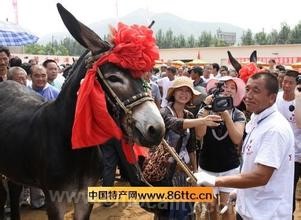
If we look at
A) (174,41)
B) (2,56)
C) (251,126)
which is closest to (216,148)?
(251,126)

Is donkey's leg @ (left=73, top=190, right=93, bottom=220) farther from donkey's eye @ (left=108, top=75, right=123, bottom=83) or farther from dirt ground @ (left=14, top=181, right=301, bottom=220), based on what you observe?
dirt ground @ (left=14, top=181, right=301, bottom=220)

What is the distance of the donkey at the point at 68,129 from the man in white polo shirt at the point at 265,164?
0.62m

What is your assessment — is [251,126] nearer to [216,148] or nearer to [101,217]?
[216,148]

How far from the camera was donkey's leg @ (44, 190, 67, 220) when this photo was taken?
123 inches

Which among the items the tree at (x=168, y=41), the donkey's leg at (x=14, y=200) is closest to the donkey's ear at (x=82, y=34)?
the donkey's leg at (x=14, y=200)

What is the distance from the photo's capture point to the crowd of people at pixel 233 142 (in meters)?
2.54

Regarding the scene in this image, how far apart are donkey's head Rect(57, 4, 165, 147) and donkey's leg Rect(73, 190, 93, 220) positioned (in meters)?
0.81

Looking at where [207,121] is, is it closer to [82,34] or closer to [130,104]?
[130,104]

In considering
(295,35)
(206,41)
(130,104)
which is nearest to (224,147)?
(130,104)

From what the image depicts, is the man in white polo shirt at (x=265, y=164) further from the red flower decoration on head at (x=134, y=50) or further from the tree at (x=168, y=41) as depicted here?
the tree at (x=168, y=41)

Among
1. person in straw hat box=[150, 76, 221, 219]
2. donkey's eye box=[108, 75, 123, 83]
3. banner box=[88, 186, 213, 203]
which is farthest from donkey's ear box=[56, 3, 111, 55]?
person in straw hat box=[150, 76, 221, 219]

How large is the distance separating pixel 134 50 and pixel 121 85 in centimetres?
26

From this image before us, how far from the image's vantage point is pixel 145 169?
3.80 m

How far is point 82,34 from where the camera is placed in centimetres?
270
